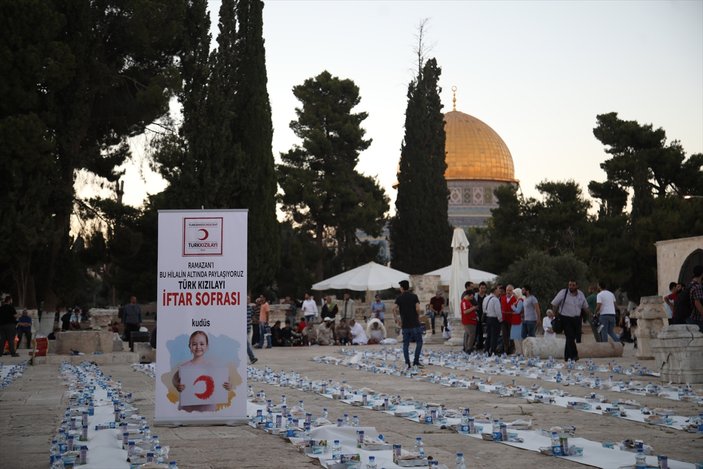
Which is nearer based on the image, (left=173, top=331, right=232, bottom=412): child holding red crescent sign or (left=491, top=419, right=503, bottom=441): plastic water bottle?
(left=491, top=419, right=503, bottom=441): plastic water bottle

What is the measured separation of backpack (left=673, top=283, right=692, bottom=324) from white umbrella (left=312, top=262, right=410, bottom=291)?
17.5 meters

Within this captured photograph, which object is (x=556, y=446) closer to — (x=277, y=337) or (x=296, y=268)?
(x=277, y=337)

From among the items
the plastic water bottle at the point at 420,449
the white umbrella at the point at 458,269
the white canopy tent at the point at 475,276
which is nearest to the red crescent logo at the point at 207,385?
the plastic water bottle at the point at 420,449

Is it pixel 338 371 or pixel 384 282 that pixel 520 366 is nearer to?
pixel 338 371

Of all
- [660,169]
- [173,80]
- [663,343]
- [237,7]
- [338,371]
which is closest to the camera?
[663,343]

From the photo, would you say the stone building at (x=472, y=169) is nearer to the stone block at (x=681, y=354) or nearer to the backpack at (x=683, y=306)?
the backpack at (x=683, y=306)

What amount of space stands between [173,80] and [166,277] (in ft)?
69.5

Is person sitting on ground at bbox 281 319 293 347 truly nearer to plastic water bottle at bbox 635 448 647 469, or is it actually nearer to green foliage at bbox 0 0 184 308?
green foliage at bbox 0 0 184 308

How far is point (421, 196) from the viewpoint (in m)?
42.4

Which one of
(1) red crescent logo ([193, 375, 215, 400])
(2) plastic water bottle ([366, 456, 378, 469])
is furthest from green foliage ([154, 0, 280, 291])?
(2) plastic water bottle ([366, 456, 378, 469])

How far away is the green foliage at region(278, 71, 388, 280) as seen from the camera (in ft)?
149

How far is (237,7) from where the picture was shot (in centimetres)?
3288

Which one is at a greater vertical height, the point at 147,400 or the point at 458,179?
the point at 458,179

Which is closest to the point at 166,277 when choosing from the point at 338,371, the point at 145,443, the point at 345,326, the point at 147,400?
the point at 145,443
